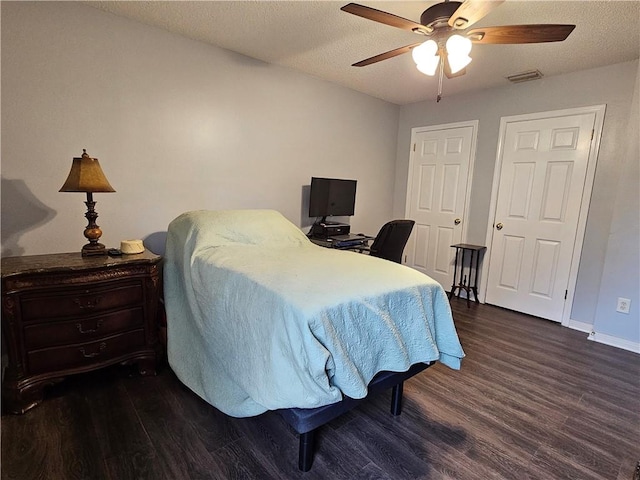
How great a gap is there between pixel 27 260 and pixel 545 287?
13.8 ft

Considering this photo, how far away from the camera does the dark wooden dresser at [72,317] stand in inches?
66.1

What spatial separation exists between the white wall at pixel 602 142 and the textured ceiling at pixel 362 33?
0.18 m

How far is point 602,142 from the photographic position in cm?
290

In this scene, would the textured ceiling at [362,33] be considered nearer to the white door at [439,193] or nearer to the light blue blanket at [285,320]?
the white door at [439,193]

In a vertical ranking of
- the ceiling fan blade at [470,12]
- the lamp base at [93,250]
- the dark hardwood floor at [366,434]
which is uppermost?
the ceiling fan blade at [470,12]

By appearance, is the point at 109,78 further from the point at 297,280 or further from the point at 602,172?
the point at 602,172

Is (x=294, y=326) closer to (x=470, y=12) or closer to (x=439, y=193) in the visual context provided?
(x=470, y=12)

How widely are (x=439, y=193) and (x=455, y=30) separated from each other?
2.50 m

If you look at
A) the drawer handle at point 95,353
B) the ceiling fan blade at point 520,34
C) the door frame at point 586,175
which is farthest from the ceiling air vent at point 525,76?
the drawer handle at point 95,353

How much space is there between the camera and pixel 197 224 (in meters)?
2.18

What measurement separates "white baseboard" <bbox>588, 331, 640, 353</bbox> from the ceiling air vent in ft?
7.89

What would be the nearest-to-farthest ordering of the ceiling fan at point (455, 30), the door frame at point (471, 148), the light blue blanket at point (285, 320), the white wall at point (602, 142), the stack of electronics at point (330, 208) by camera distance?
the light blue blanket at point (285, 320), the ceiling fan at point (455, 30), the white wall at point (602, 142), the stack of electronics at point (330, 208), the door frame at point (471, 148)

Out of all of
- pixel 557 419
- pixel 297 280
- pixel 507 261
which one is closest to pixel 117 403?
pixel 297 280

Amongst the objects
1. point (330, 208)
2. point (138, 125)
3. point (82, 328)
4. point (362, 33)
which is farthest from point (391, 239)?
point (82, 328)
